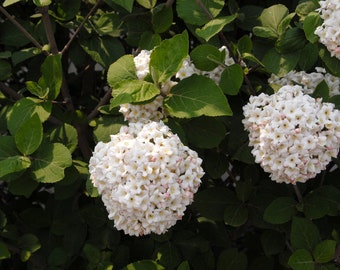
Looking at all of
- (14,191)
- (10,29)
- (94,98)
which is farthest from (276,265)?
(10,29)

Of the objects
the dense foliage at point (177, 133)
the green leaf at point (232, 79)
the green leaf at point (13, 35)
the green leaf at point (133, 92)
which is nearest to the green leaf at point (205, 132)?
the dense foliage at point (177, 133)

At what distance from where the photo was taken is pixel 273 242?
217 cm

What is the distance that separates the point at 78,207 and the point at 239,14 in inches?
40.1

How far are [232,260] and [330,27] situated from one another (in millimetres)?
928

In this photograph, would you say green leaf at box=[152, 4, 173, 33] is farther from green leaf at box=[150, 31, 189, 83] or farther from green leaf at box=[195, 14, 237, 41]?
green leaf at box=[150, 31, 189, 83]

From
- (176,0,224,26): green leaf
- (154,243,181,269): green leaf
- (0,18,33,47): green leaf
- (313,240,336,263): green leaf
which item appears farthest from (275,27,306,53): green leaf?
(0,18,33,47): green leaf

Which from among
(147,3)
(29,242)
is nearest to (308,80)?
(147,3)

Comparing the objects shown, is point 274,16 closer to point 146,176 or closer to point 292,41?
point 292,41

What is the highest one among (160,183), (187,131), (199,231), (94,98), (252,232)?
(160,183)

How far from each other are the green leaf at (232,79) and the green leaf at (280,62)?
4.1 inches

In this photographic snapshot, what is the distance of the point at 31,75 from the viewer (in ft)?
7.81

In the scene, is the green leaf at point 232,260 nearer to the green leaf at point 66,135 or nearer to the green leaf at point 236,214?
the green leaf at point 236,214

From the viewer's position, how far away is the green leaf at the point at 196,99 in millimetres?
1689

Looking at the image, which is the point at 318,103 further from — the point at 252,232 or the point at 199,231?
the point at 252,232
